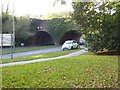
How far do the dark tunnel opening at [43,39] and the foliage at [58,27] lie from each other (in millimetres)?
234

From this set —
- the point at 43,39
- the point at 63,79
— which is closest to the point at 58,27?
the point at 43,39

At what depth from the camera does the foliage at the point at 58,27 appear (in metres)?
7.35

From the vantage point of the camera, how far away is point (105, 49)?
33.2 ft

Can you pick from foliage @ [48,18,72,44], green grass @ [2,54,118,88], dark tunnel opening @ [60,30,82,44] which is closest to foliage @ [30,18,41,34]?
foliage @ [48,18,72,44]

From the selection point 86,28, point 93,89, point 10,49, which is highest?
point 86,28

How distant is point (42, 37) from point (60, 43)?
700 mm

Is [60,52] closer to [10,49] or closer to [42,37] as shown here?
[42,37]

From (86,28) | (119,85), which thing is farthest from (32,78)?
(86,28)

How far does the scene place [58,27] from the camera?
7898mm

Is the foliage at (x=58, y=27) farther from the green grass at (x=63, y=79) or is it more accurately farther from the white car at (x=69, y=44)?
the green grass at (x=63, y=79)

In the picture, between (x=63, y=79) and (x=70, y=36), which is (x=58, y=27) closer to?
(x=70, y=36)

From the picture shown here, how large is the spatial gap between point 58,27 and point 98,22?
4.44 feet

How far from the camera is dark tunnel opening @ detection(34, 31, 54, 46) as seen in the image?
23.5ft

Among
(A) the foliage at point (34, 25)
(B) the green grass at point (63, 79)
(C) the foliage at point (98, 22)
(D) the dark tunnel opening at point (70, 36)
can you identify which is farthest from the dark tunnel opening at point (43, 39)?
(B) the green grass at point (63, 79)
